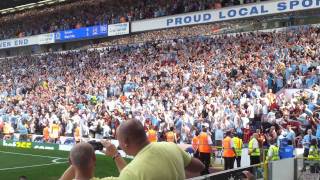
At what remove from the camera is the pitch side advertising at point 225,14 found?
27.9 meters

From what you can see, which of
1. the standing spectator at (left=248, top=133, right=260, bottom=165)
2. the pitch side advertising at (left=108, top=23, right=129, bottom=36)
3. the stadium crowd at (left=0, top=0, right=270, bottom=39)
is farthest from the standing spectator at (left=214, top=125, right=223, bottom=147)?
the pitch side advertising at (left=108, top=23, right=129, bottom=36)

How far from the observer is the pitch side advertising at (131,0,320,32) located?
91.4ft

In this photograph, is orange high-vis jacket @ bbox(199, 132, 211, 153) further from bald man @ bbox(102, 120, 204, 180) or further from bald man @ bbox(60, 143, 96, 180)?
bald man @ bbox(60, 143, 96, 180)

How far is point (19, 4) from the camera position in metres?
53.4

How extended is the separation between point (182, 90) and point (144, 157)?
22082 millimetres

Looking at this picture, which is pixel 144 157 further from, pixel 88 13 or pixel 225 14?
pixel 88 13

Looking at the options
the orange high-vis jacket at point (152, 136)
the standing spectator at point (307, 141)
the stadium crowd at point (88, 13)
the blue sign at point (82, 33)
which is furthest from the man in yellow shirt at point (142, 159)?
the blue sign at point (82, 33)

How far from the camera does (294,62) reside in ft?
76.9

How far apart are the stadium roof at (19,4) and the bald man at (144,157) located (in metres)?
47.9

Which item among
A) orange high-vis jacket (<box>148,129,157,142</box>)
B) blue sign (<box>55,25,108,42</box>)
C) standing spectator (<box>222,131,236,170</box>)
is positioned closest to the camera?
standing spectator (<box>222,131,236,170</box>)

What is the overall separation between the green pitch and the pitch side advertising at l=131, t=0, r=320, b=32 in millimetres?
12722

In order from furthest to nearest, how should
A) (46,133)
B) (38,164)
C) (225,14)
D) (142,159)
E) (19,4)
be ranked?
(19,4) < (225,14) < (46,133) < (38,164) < (142,159)

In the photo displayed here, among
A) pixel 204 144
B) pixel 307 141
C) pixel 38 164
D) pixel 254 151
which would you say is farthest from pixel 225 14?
pixel 254 151

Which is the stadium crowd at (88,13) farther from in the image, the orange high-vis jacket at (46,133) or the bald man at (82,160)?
the bald man at (82,160)
